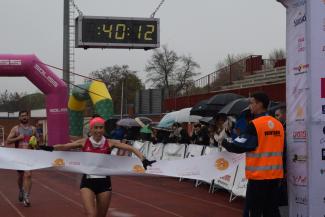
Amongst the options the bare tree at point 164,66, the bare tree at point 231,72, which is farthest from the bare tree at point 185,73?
the bare tree at point 231,72

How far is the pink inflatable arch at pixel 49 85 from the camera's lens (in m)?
20.7

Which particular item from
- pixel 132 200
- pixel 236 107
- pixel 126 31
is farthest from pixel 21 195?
pixel 126 31

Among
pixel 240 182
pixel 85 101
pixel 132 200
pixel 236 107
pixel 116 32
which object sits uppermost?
pixel 116 32

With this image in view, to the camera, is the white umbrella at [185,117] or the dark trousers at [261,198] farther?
the white umbrella at [185,117]

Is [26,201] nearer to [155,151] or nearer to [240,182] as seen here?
[240,182]

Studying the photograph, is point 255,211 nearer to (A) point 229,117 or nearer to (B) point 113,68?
(A) point 229,117

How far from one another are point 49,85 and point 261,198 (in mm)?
16188

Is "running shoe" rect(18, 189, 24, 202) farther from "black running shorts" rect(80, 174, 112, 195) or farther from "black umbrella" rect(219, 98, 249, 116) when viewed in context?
"black umbrella" rect(219, 98, 249, 116)

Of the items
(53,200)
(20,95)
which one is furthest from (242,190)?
(20,95)

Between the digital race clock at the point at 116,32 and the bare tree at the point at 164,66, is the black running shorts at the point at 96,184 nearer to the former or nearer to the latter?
the digital race clock at the point at 116,32

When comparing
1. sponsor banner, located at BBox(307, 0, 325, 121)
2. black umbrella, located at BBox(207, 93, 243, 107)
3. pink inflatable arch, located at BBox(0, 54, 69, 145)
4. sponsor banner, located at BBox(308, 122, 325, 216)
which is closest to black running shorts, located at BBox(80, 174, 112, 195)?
sponsor banner, located at BBox(308, 122, 325, 216)

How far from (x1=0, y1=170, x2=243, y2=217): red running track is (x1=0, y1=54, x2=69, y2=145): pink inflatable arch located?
5709 millimetres

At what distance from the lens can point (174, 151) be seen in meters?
16.5

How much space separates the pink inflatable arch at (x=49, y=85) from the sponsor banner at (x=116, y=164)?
43.4ft
